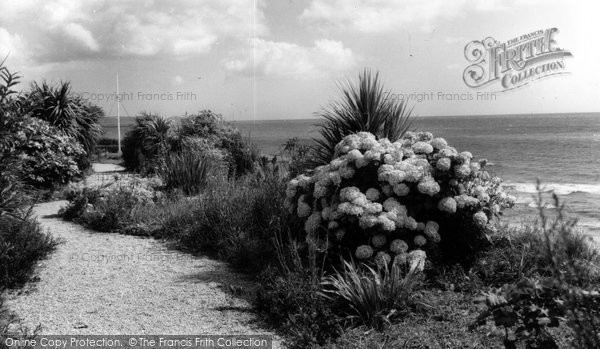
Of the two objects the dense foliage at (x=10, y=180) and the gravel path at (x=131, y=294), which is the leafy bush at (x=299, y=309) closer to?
the gravel path at (x=131, y=294)

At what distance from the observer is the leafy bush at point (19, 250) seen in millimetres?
6074

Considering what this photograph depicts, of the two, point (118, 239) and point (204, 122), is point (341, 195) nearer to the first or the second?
point (118, 239)

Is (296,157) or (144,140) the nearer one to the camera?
(296,157)

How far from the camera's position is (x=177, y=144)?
15.6m

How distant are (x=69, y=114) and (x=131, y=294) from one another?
10.9 meters

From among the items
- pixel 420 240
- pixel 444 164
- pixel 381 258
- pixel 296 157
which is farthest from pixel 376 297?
pixel 296 157

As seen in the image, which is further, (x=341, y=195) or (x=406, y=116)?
(x=406, y=116)

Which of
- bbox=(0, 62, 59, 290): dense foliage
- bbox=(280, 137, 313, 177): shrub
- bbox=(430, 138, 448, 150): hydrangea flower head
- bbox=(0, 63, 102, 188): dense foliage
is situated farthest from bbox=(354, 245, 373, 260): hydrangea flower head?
bbox=(0, 63, 102, 188): dense foliage

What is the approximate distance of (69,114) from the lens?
15.4 metres

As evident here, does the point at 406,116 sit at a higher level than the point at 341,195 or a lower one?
higher

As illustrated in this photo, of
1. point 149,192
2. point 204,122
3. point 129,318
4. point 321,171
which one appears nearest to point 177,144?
point 204,122

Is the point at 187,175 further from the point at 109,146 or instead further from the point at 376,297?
the point at 109,146

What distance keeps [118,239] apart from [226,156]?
21.1ft

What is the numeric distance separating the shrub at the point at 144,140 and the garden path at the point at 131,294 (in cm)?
972
